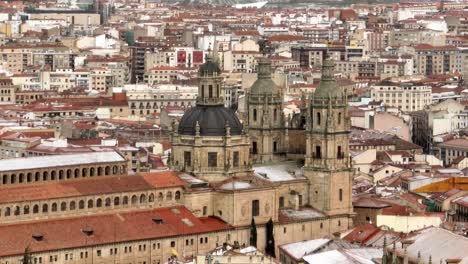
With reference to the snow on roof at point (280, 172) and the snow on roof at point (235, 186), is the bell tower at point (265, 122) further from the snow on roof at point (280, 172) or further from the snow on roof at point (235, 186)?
the snow on roof at point (235, 186)

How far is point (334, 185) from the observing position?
310 feet

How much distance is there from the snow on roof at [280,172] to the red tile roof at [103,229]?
4.77 m

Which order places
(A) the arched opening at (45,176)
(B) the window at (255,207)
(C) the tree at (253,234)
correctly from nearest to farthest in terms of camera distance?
(A) the arched opening at (45,176) → (C) the tree at (253,234) → (B) the window at (255,207)

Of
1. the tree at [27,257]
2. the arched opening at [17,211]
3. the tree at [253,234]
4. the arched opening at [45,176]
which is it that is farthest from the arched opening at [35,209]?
the tree at [253,234]

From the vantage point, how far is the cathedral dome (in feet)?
297

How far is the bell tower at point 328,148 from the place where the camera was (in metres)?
93.2

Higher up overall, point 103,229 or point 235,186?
point 235,186

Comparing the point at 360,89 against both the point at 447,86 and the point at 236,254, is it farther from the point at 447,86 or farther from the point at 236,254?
the point at 236,254

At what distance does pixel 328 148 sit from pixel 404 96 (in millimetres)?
82092

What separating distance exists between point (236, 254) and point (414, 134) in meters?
86.4

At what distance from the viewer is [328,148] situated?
307ft

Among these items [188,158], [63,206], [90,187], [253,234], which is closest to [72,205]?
[63,206]

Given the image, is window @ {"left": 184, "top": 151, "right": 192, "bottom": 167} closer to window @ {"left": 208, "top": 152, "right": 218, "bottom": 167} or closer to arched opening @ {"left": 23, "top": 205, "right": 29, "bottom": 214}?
window @ {"left": 208, "top": 152, "right": 218, "bottom": 167}

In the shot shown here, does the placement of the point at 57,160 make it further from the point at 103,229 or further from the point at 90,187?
the point at 103,229
